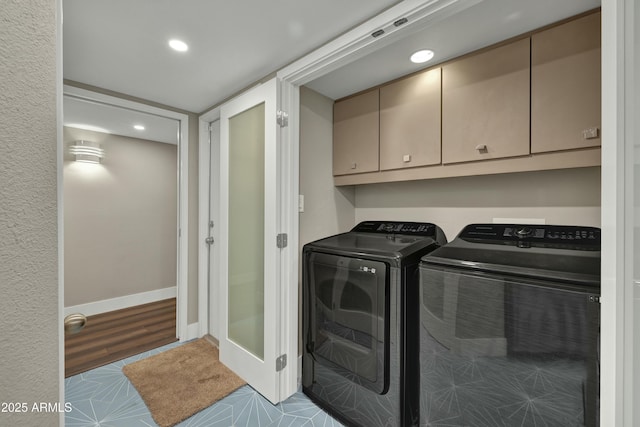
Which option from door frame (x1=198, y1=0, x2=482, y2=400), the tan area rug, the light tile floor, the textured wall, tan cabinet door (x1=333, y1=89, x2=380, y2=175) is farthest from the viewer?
tan cabinet door (x1=333, y1=89, x2=380, y2=175)

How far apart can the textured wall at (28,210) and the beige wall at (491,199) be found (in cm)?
200

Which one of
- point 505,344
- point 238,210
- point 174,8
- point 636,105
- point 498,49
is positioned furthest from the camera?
point 238,210

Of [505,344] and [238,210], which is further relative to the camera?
[238,210]

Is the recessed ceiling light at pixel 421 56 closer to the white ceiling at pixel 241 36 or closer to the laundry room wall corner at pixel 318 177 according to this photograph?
the white ceiling at pixel 241 36

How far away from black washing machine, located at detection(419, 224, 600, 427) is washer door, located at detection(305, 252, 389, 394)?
0.21 m

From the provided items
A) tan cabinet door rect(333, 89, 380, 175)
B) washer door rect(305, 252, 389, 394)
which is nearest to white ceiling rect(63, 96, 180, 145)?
tan cabinet door rect(333, 89, 380, 175)

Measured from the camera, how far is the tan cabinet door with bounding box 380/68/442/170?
5.71 feet

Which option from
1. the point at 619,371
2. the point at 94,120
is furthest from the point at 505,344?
the point at 94,120

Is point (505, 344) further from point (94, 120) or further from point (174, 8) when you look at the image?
point (94, 120)

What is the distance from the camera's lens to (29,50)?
49 centimetres

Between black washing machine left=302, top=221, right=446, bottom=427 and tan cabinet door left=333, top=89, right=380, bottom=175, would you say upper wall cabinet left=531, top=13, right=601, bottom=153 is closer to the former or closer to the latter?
black washing machine left=302, top=221, right=446, bottom=427

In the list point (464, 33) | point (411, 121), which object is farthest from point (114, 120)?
point (464, 33)

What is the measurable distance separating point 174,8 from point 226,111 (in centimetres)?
94

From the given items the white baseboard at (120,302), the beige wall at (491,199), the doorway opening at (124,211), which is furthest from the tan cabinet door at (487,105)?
the white baseboard at (120,302)
